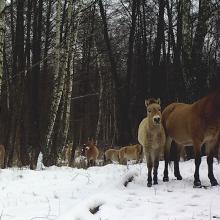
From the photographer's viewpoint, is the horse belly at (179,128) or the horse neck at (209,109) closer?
the horse neck at (209,109)

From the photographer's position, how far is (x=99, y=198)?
7.49m

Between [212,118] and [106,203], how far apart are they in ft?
10.8

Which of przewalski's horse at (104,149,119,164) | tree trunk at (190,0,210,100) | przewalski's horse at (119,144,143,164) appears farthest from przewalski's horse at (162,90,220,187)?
przewalski's horse at (104,149,119,164)

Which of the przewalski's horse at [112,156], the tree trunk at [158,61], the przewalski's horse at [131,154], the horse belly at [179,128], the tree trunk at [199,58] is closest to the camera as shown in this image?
the horse belly at [179,128]

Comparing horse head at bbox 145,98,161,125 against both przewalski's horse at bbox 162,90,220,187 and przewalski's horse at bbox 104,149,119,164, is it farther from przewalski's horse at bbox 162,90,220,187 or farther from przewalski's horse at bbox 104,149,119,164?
przewalski's horse at bbox 104,149,119,164

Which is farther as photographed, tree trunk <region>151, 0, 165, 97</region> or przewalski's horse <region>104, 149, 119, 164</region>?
tree trunk <region>151, 0, 165, 97</region>

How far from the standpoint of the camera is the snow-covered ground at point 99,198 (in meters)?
6.75

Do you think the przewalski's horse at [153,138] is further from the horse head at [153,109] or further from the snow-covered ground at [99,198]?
the snow-covered ground at [99,198]

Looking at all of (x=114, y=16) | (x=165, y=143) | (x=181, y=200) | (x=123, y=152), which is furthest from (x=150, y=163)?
(x=114, y=16)

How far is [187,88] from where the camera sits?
16734 mm

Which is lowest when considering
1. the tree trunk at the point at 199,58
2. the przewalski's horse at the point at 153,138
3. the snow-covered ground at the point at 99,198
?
the snow-covered ground at the point at 99,198

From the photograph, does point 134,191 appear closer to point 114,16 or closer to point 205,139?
point 205,139

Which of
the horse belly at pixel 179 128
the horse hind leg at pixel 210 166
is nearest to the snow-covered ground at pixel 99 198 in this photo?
the horse hind leg at pixel 210 166

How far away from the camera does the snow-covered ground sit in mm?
6754
